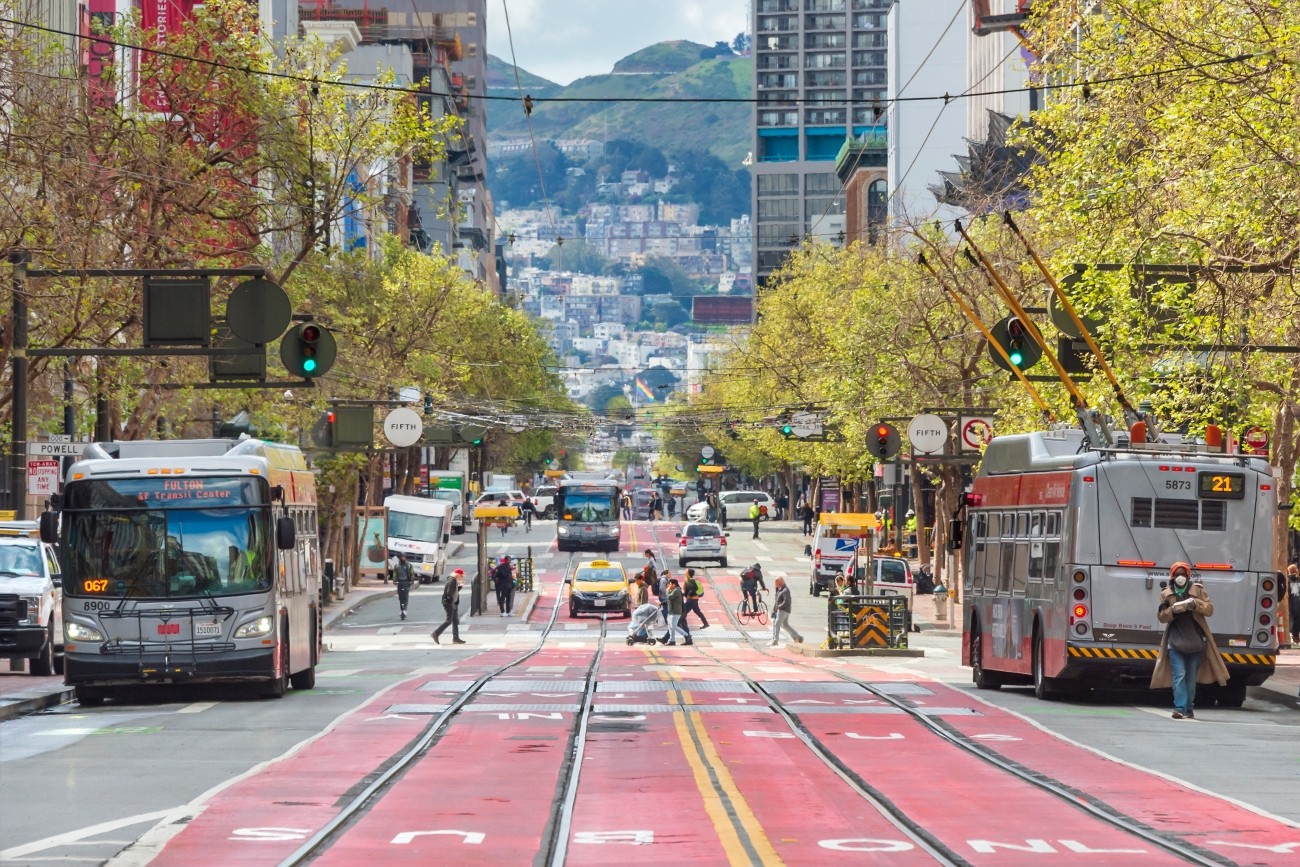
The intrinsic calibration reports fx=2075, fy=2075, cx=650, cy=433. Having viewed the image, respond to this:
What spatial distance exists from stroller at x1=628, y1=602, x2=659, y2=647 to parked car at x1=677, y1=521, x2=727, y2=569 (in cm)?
3260

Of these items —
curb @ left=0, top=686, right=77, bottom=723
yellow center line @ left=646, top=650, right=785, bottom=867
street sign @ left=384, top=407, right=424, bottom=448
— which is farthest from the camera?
street sign @ left=384, top=407, right=424, bottom=448

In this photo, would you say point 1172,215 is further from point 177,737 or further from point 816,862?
point 816,862

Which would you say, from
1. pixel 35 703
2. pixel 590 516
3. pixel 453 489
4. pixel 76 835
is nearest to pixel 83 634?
pixel 35 703

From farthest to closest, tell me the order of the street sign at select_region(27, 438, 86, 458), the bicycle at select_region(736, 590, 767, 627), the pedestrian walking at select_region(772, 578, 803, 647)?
the bicycle at select_region(736, 590, 767, 627) → the pedestrian walking at select_region(772, 578, 803, 647) → the street sign at select_region(27, 438, 86, 458)

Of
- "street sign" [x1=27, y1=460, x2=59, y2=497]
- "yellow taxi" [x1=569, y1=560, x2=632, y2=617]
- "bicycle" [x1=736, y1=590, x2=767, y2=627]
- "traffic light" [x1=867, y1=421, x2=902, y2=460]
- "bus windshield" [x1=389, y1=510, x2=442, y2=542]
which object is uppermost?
"traffic light" [x1=867, y1=421, x2=902, y2=460]

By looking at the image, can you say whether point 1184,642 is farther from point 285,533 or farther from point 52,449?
point 52,449

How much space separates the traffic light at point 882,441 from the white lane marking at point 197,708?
2006 centimetres

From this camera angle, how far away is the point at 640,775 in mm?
16844

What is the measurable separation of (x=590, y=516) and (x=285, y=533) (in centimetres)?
6760

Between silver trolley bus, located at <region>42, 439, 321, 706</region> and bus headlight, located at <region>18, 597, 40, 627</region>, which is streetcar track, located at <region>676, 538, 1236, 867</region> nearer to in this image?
silver trolley bus, located at <region>42, 439, 321, 706</region>

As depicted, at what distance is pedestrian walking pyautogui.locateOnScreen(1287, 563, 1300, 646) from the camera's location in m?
41.3

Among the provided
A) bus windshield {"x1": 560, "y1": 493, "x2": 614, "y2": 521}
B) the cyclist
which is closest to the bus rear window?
the cyclist

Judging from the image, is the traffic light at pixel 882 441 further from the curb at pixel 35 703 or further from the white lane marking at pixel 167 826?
the white lane marking at pixel 167 826

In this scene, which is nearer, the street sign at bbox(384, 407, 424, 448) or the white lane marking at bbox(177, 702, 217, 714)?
the white lane marking at bbox(177, 702, 217, 714)
